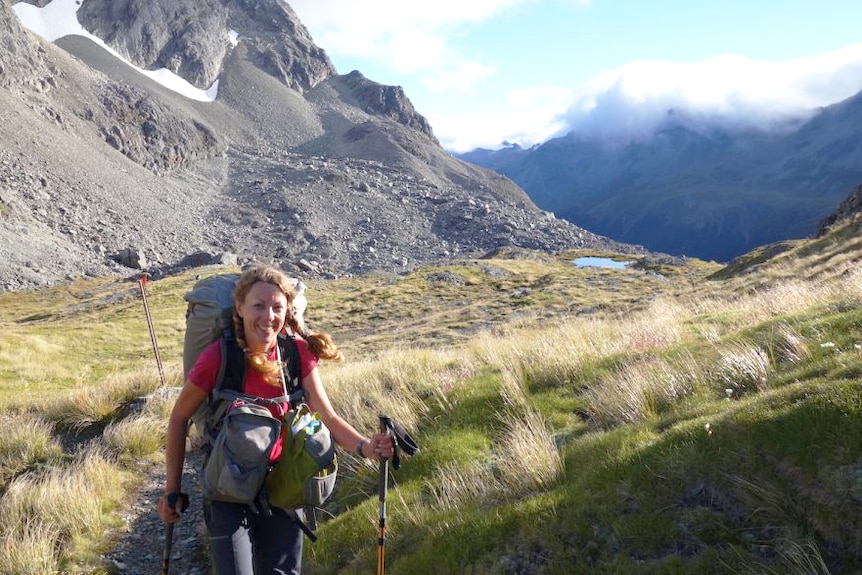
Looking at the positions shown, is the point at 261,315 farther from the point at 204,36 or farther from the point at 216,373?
the point at 204,36

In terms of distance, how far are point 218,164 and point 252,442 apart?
135 m

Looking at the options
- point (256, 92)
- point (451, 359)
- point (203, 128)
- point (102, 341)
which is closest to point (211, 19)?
point (256, 92)

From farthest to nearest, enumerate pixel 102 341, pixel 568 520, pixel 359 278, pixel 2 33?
pixel 2 33, pixel 359 278, pixel 102 341, pixel 568 520

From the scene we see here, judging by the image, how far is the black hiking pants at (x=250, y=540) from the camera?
12.5ft

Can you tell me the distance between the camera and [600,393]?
6.20m

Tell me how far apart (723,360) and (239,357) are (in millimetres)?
4907

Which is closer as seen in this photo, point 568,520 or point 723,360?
point 568,520

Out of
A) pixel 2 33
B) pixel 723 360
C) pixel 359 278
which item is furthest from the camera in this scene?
pixel 2 33

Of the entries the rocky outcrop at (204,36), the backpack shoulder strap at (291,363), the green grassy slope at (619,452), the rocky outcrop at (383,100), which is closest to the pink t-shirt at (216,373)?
the backpack shoulder strap at (291,363)

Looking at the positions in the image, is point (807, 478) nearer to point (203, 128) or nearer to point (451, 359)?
point (451, 359)

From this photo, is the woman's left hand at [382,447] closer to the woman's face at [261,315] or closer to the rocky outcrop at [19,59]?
the woman's face at [261,315]

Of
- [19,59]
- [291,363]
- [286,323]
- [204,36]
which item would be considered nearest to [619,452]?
[291,363]

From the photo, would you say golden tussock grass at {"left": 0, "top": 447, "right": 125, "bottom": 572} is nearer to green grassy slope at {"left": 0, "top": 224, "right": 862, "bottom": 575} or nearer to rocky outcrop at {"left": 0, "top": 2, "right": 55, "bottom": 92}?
green grassy slope at {"left": 0, "top": 224, "right": 862, "bottom": 575}

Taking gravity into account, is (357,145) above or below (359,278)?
above
